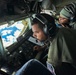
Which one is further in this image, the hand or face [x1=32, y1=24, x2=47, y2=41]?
the hand

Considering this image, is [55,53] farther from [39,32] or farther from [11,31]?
[11,31]

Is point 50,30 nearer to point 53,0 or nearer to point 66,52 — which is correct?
point 66,52

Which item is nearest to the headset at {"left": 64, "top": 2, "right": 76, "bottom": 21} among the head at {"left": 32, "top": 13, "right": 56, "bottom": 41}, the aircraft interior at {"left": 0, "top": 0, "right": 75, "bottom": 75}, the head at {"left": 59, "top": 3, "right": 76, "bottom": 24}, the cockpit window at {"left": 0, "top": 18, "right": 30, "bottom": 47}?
the head at {"left": 59, "top": 3, "right": 76, "bottom": 24}

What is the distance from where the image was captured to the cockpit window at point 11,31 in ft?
6.30

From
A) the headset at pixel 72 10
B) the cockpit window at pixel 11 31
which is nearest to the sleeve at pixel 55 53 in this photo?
the cockpit window at pixel 11 31

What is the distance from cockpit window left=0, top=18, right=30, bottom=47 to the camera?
1.92 m

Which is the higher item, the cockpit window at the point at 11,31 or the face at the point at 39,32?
the face at the point at 39,32

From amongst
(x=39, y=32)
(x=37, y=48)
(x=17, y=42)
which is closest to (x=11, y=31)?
(x=17, y=42)

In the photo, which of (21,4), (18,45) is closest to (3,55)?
(18,45)

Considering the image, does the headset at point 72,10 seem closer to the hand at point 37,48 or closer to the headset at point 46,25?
the hand at point 37,48

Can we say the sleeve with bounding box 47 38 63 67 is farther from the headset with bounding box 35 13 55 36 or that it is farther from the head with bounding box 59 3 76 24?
the head with bounding box 59 3 76 24

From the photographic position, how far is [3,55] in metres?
1.72

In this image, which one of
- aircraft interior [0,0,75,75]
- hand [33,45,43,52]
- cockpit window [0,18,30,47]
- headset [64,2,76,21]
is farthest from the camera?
headset [64,2,76,21]

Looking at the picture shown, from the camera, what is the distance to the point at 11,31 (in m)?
2.12
